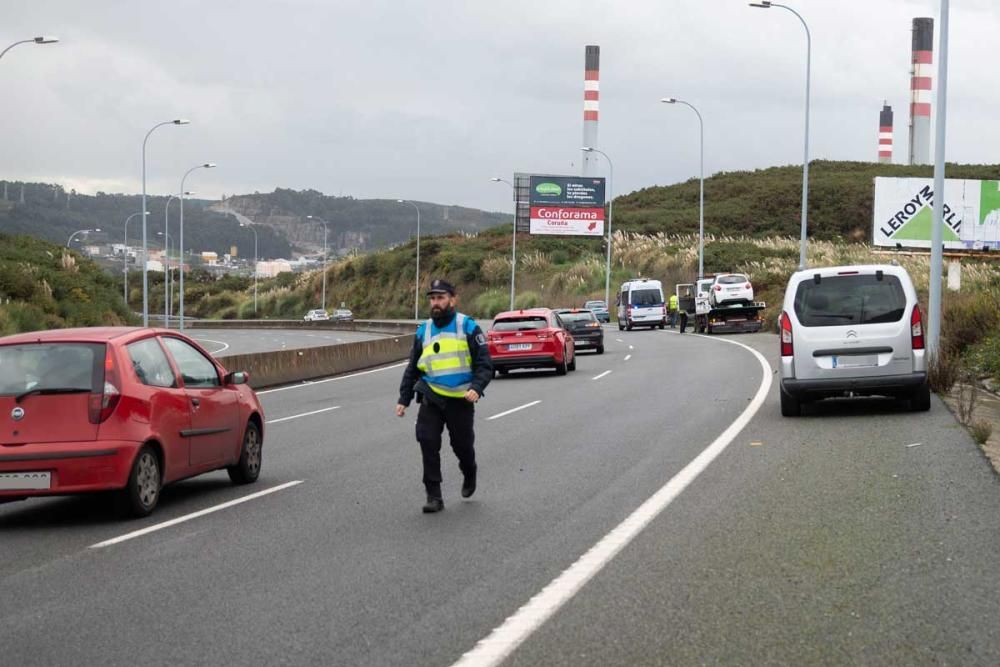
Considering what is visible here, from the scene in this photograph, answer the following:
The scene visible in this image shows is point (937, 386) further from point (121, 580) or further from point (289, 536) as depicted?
point (121, 580)

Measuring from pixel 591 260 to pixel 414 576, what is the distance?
86.3 m

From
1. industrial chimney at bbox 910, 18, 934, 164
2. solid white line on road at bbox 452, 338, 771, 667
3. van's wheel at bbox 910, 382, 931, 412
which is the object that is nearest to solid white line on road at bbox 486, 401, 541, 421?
van's wheel at bbox 910, 382, 931, 412

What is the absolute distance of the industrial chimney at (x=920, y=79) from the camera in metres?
92.1

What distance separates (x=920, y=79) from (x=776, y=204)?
2161cm

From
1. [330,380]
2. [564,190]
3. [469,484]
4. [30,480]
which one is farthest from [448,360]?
[564,190]

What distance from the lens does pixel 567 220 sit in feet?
283

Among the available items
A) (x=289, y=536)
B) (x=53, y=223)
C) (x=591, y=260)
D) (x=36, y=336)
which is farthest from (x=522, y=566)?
(x=53, y=223)

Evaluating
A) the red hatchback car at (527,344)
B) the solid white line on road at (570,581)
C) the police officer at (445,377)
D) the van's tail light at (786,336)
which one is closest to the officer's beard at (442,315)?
the police officer at (445,377)

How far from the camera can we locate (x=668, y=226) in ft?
352

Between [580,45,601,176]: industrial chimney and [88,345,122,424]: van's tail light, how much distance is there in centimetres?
8405

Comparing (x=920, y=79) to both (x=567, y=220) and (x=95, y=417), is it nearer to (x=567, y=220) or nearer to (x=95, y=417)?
(x=567, y=220)

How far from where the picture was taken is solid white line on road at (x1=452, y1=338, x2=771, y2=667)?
234 inches

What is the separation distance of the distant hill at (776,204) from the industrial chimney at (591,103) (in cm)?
1281

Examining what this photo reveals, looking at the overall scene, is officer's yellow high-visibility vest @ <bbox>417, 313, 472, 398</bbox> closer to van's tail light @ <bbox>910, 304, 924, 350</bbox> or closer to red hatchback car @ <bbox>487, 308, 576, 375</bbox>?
van's tail light @ <bbox>910, 304, 924, 350</bbox>
